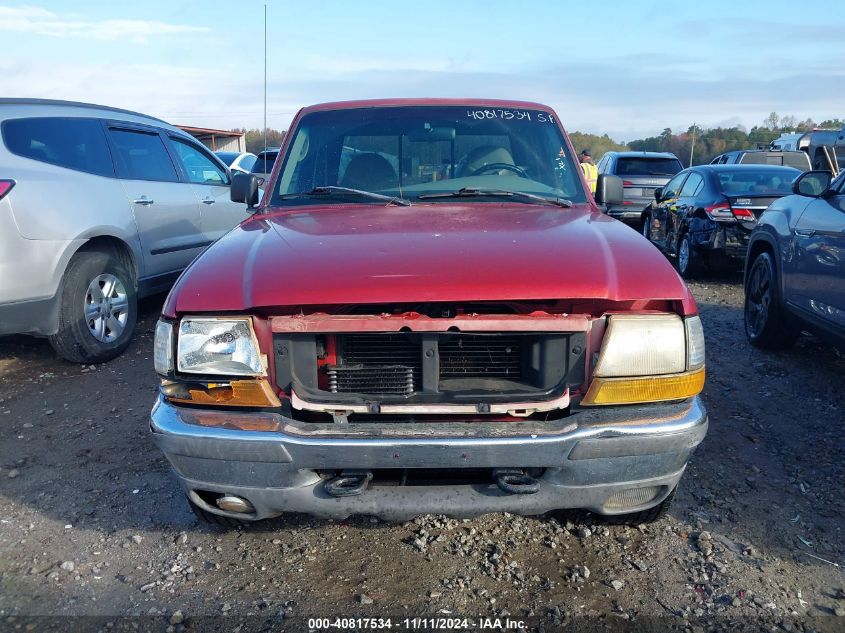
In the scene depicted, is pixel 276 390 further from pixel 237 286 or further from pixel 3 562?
pixel 3 562

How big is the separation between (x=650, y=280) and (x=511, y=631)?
1.28 metres

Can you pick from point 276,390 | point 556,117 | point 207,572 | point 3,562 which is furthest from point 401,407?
point 556,117

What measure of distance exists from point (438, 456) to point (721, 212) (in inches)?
271

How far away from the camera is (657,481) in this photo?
2.31m

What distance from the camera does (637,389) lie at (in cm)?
225

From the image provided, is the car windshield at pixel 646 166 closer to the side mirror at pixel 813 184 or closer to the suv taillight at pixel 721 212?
the suv taillight at pixel 721 212

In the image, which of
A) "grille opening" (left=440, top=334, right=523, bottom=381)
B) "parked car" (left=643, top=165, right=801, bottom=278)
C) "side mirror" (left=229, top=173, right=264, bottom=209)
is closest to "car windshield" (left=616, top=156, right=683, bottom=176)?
"parked car" (left=643, top=165, right=801, bottom=278)

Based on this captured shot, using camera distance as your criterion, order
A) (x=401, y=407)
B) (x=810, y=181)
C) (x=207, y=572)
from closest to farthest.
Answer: (x=401, y=407), (x=207, y=572), (x=810, y=181)

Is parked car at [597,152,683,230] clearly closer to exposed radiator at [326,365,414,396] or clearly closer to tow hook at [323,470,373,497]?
exposed radiator at [326,365,414,396]

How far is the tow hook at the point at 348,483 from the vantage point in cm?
222

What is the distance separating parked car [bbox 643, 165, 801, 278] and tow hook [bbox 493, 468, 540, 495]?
21.0 ft

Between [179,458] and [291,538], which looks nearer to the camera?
[179,458]

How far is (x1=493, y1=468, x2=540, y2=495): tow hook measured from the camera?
7.27 feet

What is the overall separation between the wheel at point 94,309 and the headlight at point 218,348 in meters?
Answer: 2.91
